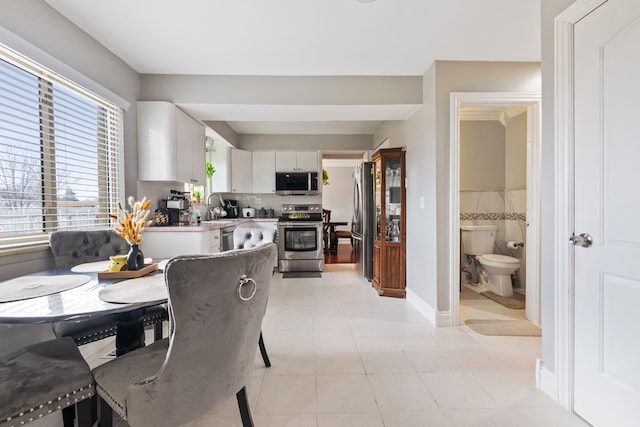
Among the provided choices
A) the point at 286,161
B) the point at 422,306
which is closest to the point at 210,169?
the point at 286,161

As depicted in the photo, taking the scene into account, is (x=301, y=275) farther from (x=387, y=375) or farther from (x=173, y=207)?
(x=387, y=375)

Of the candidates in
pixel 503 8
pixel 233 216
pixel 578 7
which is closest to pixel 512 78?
pixel 503 8

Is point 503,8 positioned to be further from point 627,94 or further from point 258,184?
point 258,184

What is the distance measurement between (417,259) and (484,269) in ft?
3.87

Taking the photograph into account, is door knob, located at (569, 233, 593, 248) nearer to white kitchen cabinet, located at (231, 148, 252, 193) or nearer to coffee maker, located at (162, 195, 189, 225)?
coffee maker, located at (162, 195, 189, 225)

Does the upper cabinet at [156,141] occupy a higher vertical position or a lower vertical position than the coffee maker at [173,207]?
higher

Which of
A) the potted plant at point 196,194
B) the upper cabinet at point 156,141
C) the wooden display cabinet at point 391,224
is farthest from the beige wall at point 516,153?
the potted plant at point 196,194

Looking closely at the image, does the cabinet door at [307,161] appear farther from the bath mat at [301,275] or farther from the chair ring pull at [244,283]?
the chair ring pull at [244,283]

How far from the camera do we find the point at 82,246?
1927mm

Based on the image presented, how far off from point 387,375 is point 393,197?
7.35 feet

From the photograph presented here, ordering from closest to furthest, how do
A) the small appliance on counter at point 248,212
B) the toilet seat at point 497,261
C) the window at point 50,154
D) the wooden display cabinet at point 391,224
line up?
the window at point 50,154
the toilet seat at point 497,261
the wooden display cabinet at point 391,224
the small appliance on counter at point 248,212

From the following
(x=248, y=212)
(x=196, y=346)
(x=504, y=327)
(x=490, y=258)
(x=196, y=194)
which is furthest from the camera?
(x=248, y=212)

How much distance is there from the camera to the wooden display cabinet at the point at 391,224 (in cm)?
348

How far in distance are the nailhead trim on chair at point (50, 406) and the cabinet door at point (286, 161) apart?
422 centimetres
